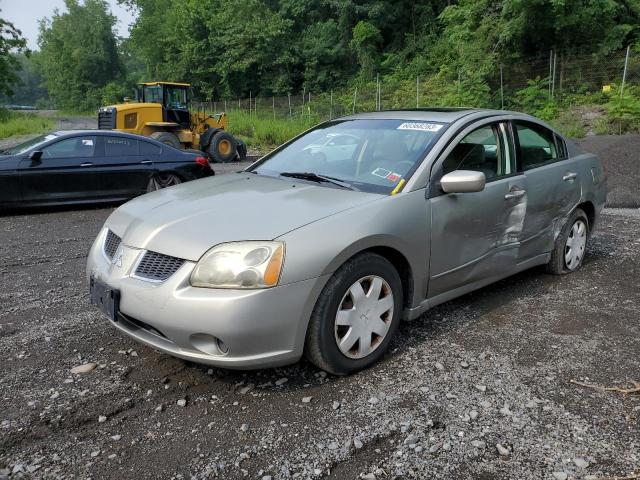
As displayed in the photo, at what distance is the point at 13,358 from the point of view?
344 centimetres

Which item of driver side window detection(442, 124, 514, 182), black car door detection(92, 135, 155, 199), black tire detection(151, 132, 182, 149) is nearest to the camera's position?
driver side window detection(442, 124, 514, 182)

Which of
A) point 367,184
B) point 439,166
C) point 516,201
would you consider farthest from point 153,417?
point 516,201

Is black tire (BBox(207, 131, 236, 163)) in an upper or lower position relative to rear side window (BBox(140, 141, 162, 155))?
upper

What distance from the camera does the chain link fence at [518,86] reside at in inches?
742

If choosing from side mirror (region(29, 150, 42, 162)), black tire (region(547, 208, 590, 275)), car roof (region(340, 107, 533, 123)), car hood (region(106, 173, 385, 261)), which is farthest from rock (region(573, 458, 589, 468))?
side mirror (region(29, 150, 42, 162))

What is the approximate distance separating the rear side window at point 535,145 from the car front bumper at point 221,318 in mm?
2406

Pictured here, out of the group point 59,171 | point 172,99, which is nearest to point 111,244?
point 59,171

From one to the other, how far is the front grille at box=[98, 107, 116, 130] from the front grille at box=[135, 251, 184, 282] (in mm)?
13845

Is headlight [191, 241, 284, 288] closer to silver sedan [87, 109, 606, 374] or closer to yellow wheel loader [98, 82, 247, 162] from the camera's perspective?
silver sedan [87, 109, 606, 374]

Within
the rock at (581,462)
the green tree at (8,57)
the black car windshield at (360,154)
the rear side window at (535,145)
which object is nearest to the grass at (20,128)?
the green tree at (8,57)

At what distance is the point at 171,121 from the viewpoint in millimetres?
17062

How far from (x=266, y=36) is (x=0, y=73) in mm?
19263

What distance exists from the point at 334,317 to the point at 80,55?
86545 millimetres

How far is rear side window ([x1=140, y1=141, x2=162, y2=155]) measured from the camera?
30.4 feet
